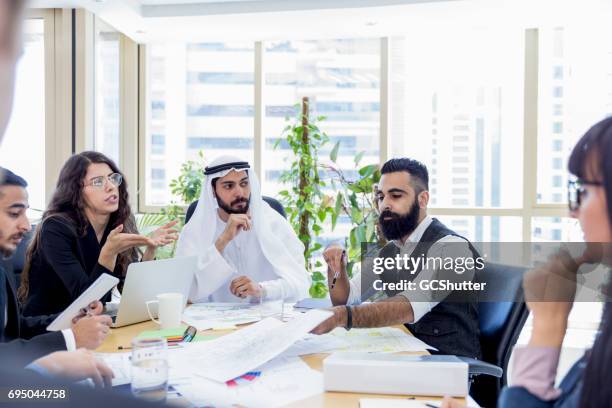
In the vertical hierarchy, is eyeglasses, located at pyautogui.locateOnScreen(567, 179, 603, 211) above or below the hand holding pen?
above

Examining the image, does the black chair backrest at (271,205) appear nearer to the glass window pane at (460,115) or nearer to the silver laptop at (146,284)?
the silver laptop at (146,284)

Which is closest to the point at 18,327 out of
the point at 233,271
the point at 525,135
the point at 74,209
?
the point at 74,209

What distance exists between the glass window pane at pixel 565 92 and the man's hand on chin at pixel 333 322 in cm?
377

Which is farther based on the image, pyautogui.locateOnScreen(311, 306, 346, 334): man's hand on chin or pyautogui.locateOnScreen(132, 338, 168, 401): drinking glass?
pyautogui.locateOnScreen(311, 306, 346, 334): man's hand on chin

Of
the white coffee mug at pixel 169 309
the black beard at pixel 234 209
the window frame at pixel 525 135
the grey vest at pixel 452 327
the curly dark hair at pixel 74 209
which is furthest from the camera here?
the window frame at pixel 525 135

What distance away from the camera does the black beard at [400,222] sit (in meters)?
2.34

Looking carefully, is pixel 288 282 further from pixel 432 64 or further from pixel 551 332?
pixel 432 64

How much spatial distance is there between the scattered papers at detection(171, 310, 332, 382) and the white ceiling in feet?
10.8

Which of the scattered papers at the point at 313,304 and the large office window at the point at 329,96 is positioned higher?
the large office window at the point at 329,96

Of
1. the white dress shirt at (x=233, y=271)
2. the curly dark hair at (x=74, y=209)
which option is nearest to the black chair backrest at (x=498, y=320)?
the white dress shirt at (x=233, y=271)

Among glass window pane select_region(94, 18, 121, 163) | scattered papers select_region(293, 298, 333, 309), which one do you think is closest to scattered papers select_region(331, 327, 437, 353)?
scattered papers select_region(293, 298, 333, 309)

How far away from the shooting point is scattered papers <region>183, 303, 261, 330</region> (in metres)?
1.89

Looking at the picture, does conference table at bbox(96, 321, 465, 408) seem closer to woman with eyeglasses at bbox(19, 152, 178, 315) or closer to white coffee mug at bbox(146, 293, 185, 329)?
white coffee mug at bbox(146, 293, 185, 329)

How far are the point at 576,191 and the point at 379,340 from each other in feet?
3.39
